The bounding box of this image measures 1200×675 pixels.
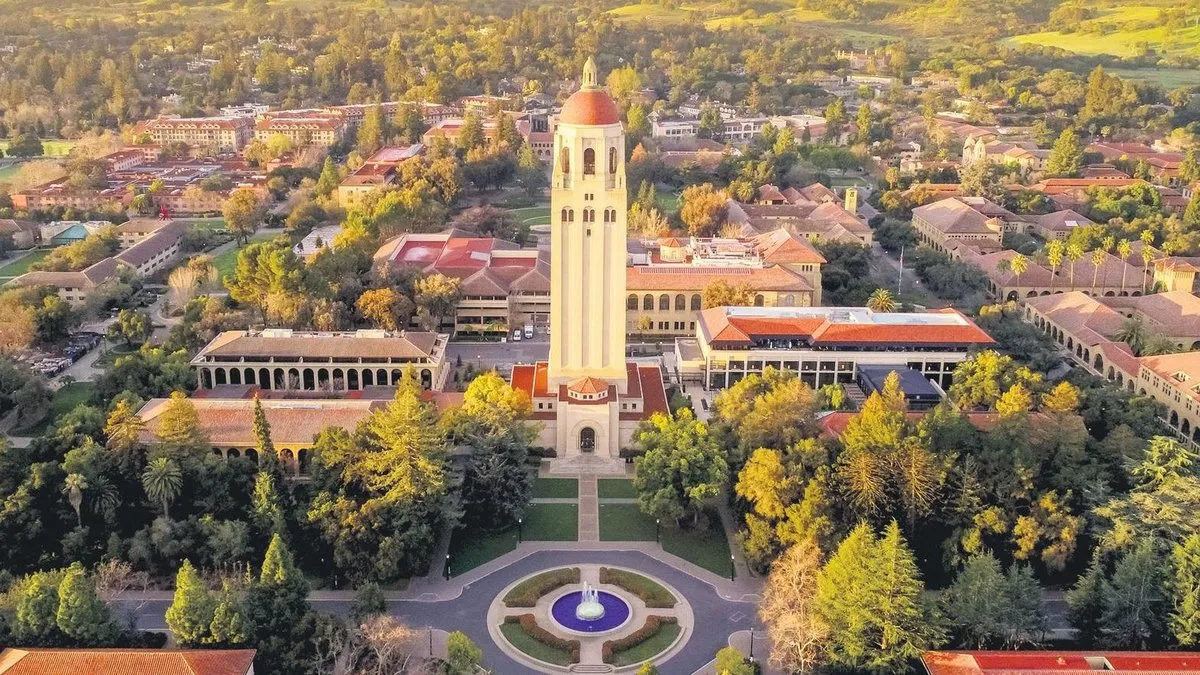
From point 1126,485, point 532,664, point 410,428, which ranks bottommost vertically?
point 532,664

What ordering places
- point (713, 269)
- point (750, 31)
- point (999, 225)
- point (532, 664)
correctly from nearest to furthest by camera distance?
point (532, 664)
point (713, 269)
point (999, 225)
point (750, 31)

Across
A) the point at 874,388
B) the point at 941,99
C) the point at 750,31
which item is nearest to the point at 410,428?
the point at 874,388

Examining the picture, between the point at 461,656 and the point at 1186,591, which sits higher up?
the point at 1186,591

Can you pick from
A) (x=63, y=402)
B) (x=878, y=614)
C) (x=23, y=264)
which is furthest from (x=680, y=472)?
(x=23, y=264)

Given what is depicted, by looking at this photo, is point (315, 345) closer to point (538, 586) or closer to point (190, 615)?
point (538, 586)

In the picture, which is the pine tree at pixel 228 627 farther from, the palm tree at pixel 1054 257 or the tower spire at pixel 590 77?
the palm tree at pixel 1054 257

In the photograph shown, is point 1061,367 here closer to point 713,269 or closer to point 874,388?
point 874,388

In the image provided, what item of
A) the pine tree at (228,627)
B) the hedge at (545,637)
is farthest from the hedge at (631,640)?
the pine tree at (228,627)
